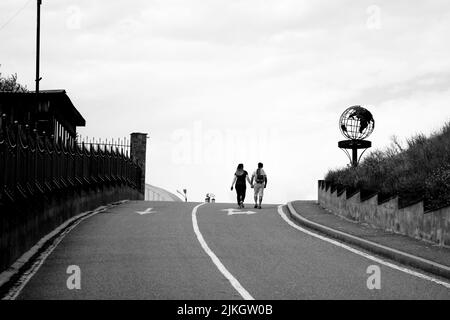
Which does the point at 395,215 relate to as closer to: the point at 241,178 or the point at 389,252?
the point at 389,252

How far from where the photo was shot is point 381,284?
11.6m

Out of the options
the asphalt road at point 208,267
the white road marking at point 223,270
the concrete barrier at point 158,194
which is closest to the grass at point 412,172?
the asphalt road at point 208,267

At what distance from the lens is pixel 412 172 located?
20.8 meters

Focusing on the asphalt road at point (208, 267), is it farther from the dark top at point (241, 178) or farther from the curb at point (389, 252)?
the dark top at point (241, 178)

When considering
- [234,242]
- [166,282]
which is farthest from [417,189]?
[166,282]

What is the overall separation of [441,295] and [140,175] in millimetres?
39351

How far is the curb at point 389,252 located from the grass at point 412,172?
1645 mm

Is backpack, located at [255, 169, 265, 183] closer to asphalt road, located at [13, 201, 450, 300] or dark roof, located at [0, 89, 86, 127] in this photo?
asphalt road, located at [13, 201, 450, 300]

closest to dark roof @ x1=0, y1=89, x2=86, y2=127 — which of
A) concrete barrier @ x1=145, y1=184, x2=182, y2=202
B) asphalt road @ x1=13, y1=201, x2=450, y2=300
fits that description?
asphalt road @ x1=13, y1=201, x2=450, y2=300

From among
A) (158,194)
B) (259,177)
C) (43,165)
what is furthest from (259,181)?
(158,194)

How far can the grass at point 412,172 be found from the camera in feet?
58.2

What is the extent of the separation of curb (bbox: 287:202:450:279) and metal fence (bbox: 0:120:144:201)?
732 centimetres

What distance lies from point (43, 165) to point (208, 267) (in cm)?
731
